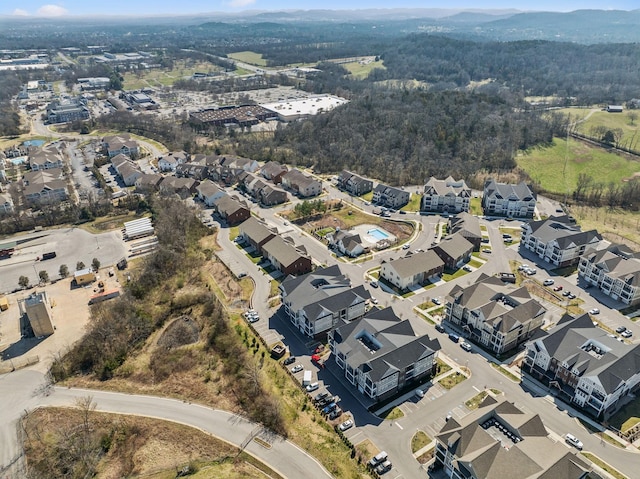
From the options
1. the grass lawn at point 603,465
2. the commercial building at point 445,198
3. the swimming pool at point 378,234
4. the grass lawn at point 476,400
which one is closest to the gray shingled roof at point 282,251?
the swimming pool at point 378,234

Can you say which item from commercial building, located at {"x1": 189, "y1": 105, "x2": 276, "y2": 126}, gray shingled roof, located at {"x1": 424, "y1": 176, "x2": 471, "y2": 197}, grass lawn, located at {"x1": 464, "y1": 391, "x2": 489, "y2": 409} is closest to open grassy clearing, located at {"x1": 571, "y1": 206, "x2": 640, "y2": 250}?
gray shingled roof, located at {"x1": 424, "y1": 176, "x2": 471, "y2": 197}

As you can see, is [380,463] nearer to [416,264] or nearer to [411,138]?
[416,264]

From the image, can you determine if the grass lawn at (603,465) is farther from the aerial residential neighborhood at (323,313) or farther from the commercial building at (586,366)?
the commercial building at (586,366)

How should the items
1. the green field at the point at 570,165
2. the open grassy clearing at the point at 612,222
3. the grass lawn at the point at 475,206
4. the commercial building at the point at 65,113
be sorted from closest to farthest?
1. the open grassy clearing at the point at 612,222
2. the grass lawn at the point at 475,206
3. the green field at the point at 570,165
4. the commercial building at the point at 65,113

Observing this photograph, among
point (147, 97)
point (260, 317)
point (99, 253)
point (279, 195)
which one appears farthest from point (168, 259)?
point (147, 97)

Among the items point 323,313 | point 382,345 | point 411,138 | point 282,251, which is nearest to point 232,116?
point 411,138

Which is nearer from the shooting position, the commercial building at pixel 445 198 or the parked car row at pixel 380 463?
the parked car row at pixel 380 463
